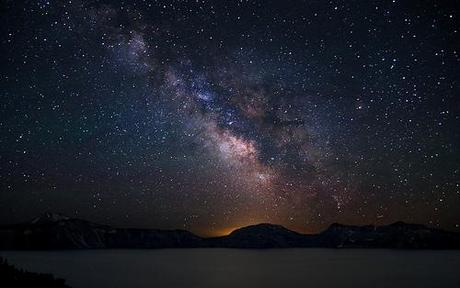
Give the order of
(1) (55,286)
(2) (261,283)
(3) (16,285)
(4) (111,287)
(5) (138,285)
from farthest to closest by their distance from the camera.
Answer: (2) (261,283) → (5) (138,285) → (4) (111,287) → (1) (55,286) → (3) (16,285)

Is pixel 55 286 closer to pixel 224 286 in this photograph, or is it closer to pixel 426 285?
pixel 224 286

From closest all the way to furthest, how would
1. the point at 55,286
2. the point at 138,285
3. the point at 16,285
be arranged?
the point at 16,285 < the point at 55,286 < the point at 138,285

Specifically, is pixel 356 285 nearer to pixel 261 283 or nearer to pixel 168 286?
pixel 261 283

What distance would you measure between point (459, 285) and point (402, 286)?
10798mm

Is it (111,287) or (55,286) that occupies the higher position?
(55,286)

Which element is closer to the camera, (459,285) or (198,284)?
(459,285)

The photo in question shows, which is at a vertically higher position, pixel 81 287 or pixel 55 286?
pixel 55 286

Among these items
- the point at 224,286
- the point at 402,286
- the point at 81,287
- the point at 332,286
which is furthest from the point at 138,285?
the point at 402,286

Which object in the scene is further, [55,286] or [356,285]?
[356,285]

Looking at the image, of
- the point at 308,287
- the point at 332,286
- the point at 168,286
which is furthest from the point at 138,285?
the point at 332,286

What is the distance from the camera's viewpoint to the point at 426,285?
72312 millimetres

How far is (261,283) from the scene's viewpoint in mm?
→ 74688

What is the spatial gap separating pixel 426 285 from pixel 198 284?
44.4 m

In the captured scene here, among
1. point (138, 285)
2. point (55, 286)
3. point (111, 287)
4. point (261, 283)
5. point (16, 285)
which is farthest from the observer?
point (261, 283)
